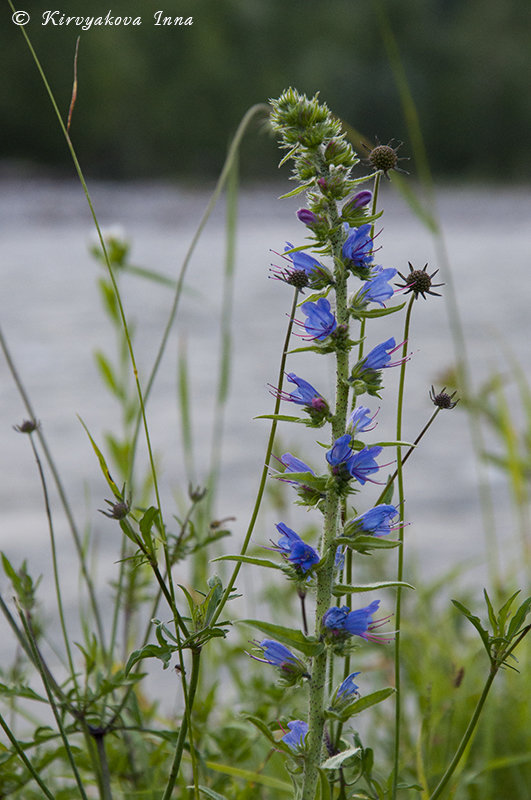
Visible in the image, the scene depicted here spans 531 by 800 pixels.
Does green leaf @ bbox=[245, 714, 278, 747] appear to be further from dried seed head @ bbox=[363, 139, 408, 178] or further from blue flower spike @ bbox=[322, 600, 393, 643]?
dried seed head @ bbox=[363, 139, 408, 178]

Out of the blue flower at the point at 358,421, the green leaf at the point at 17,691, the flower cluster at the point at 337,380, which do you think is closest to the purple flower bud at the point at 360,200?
the flower cluster at the point at 337,380

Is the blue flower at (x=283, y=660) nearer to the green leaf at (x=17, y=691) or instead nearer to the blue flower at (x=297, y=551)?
the blue flower at (x=297, y=551)

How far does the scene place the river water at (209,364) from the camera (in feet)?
6.20

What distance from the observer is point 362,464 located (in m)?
0.44

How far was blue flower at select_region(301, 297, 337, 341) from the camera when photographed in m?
0.44

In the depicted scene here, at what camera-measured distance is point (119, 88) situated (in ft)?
36.9

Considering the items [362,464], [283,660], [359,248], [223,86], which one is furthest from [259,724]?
[223,86]

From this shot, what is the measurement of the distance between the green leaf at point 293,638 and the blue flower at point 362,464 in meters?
0.08

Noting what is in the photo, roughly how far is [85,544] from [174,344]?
2.69 m

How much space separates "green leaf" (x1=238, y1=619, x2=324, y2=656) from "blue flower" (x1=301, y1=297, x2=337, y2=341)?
5.8 inches

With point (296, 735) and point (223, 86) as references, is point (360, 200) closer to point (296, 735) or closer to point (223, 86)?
point (296, 735)

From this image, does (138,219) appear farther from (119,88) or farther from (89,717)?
(89,717)

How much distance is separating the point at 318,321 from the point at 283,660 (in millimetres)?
181

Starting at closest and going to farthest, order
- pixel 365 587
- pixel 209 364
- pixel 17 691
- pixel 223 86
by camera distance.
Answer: pixel 365 587
pixel 17 691
pixel 209 364
pixel 223 86
